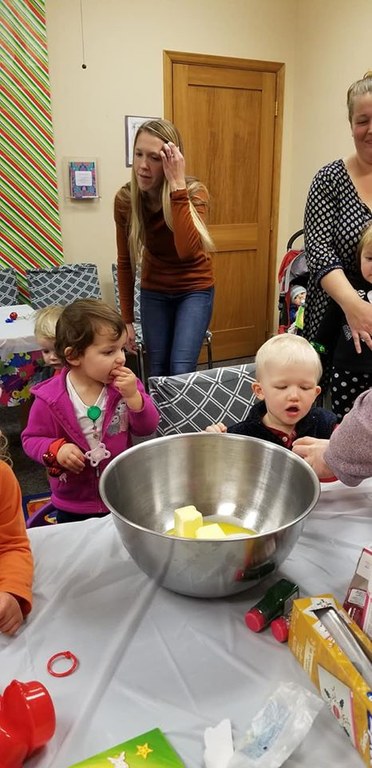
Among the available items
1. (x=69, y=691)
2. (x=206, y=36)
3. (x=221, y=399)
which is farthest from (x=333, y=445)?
(x=206, y=36)

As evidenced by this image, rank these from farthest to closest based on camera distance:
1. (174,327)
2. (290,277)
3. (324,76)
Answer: (324,76)
(290,277)
(174,327)

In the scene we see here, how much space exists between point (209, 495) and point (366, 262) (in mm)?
1032

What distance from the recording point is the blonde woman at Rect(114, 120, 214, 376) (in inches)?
81.5

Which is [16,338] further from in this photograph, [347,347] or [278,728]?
[278,728]

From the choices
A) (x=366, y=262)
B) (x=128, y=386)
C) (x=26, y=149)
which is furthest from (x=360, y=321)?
(x=26, y=149)

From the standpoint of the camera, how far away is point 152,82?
404 cm

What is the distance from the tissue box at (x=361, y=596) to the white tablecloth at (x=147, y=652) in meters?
0.08

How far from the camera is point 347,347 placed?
6.21 ft

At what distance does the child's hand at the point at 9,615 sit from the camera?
0.81 metres

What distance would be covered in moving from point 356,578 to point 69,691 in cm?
40

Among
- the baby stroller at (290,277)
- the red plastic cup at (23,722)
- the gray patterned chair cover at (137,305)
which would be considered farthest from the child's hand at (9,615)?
the baby stroller at (290,277)

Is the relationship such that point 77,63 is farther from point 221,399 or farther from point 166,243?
point 221,399

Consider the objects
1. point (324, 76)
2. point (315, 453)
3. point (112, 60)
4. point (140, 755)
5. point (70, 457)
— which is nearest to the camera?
point (140, 755)

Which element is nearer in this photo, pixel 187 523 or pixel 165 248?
pixel 187 523
